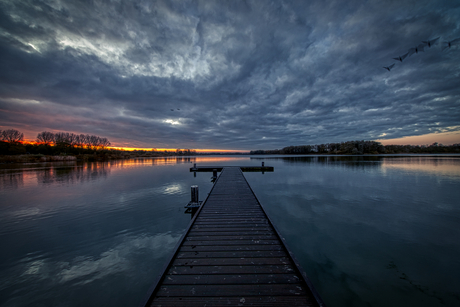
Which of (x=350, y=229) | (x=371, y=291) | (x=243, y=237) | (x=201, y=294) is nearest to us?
(x=201, y=294)

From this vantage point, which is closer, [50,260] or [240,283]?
[240,283]

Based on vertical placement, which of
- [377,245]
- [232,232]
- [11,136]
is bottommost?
[377,245]

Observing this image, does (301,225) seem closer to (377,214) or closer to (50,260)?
(377,214)

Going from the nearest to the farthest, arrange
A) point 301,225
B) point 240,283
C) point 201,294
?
point 201,294
point 240,283
point 301,225

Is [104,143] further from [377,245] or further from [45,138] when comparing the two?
[377,245]

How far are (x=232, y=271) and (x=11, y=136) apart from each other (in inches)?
3801

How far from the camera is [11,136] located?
191 ft

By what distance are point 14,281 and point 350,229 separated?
11694 mm

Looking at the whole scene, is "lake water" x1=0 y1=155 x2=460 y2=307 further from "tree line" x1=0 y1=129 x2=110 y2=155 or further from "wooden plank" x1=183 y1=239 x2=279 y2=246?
"tree line" x1=0 y1=129 x2=110 y2=155

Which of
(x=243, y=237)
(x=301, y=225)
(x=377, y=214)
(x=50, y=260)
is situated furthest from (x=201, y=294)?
(x=377, y=214)

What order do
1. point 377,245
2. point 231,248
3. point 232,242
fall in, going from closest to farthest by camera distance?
point 231,248
point 232,242
point 377,245

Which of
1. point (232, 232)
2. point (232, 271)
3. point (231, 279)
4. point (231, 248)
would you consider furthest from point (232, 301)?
point (232, 232)

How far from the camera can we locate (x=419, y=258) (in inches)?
210

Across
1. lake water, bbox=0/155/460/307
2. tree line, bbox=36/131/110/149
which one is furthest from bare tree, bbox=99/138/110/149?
lake water, bbox=0/155/460/307
